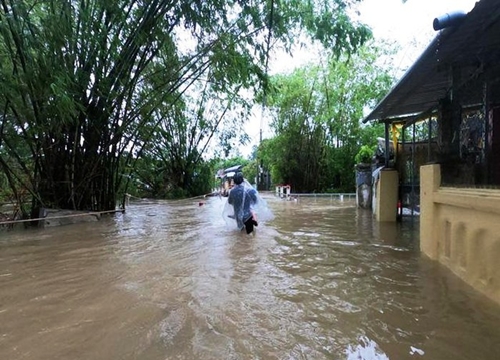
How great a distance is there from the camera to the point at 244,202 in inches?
304

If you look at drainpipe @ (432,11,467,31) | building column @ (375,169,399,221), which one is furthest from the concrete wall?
building column @ (375,169,399,221)

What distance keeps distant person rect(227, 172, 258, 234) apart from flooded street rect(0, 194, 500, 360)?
1.03m

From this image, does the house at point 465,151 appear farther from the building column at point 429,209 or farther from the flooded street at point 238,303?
the flooded street at point 238,303

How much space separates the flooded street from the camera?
2.64 metres

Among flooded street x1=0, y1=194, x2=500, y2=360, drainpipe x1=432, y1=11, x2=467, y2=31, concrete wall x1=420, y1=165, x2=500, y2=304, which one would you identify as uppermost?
drainpipe x1=432, y1=11, x2=467, y2=31

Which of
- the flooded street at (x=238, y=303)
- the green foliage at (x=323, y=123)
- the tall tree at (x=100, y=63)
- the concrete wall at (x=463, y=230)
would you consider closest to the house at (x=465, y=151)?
the concrete wall at (x=463, y=230)

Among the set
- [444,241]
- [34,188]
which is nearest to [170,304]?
[444,241]

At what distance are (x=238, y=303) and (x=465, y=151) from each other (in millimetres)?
2996

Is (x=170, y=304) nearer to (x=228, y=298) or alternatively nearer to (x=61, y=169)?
(x=228, y=298)

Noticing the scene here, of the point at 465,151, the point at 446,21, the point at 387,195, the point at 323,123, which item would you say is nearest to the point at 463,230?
the point at 465,151

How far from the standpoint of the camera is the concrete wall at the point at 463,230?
3.44 meters

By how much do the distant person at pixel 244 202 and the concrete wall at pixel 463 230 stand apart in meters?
3.13

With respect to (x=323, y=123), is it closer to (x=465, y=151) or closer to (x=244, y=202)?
(x=244, y=202)

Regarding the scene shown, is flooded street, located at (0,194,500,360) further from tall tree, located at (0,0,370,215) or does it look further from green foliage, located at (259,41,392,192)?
green foliage, located at (259,41,392,192)
